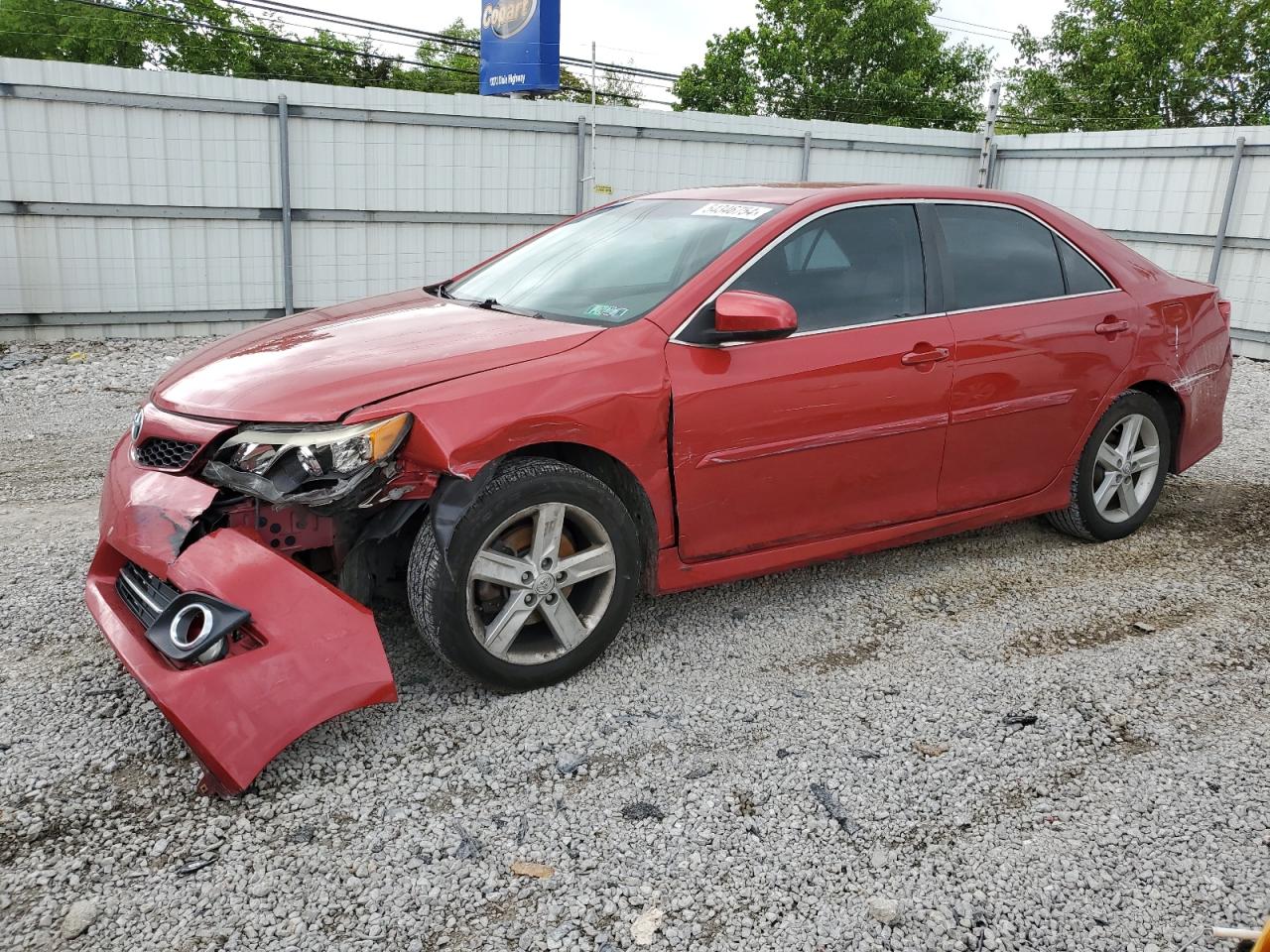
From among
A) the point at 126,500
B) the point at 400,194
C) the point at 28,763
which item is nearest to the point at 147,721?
the point at 28,763

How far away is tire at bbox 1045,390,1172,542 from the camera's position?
183 inches

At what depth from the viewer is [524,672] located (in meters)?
3.25

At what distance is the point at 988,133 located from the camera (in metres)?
14.3

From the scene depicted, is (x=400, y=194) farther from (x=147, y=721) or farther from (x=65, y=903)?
(x=65, y=903)

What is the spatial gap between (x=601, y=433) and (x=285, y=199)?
332 inches

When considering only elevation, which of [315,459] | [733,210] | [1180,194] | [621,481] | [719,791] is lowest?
[719,791]

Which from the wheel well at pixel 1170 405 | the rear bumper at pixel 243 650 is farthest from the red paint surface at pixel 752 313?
the wheel well at pixel 1170 405

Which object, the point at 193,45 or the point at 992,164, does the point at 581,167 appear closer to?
the point at 992,164

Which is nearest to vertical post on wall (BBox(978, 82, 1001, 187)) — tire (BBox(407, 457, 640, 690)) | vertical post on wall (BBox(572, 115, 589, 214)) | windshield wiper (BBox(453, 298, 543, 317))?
vertical post on wall (BBox(572, 115, 589, 214))

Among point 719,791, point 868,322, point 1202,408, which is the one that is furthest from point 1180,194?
point 719,791

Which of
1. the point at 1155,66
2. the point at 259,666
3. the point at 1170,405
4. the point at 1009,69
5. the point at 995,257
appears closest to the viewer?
the point at 259,666

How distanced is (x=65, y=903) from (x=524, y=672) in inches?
54.3

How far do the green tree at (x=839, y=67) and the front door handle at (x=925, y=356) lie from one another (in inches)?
1348

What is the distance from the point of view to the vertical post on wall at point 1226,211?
1154cm
